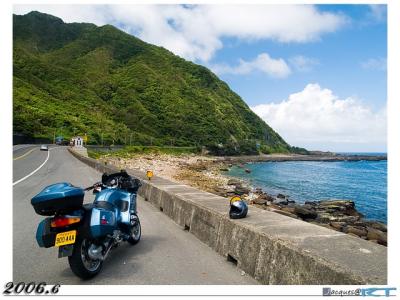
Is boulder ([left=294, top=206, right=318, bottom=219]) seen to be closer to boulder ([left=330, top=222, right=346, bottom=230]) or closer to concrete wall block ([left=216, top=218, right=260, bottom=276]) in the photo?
boulder ([left=330, top=222, right=346, bottom=230])

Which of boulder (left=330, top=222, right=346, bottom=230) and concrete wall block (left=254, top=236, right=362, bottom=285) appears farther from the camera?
boulder (left=330, top=222, right=346, bottom=230)

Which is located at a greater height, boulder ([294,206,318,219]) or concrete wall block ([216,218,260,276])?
A: concrete wall block ([216,218,260,276])

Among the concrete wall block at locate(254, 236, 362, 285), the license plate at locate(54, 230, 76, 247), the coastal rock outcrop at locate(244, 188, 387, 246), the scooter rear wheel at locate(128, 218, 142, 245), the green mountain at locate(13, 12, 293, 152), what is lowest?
the coastal rock outcrop at locate(244, 188, 387, 246)

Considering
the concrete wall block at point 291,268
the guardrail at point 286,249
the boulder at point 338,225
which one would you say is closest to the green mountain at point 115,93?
the boulder at point 338,225

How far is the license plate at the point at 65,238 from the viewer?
4352mm

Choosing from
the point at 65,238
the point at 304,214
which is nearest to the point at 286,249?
the point at 65,238

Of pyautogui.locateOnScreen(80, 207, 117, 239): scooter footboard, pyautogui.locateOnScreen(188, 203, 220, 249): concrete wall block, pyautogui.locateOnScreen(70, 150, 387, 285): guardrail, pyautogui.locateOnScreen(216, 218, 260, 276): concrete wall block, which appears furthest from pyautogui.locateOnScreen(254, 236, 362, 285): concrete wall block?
pyautogui.locateOnScreen(80, 207, 117, 239): scooter footboard

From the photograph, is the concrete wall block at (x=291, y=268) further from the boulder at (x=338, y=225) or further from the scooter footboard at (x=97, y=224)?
the boulder at (x=338, y=225)

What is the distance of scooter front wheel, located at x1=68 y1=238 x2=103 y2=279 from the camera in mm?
4426

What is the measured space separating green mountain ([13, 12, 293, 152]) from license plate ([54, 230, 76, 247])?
6770cm

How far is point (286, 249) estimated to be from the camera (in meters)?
4.25

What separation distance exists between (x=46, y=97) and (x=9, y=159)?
94.0 meters

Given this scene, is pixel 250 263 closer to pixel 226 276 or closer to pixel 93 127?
pixel 226 276
